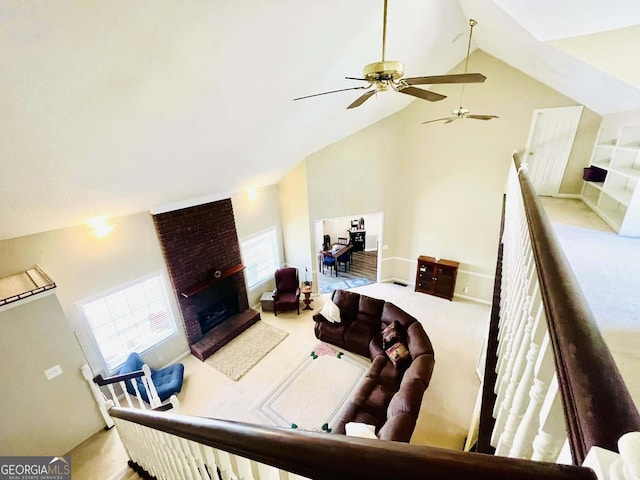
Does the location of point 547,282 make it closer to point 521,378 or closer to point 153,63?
point 521,378

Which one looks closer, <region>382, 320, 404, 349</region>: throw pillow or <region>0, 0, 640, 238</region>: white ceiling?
<region>0, 0, 640, 238</region>: white ceiling

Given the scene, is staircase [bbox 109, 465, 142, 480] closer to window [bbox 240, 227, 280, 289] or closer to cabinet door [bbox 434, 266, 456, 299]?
window [bbox 240, 227, 280, 289]

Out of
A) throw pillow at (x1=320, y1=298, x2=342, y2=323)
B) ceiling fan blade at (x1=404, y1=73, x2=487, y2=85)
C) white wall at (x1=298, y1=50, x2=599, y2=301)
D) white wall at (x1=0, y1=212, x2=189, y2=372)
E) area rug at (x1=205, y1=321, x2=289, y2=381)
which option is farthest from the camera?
throw pillow at (x1=320, y1=298, x2=342, y2=323)

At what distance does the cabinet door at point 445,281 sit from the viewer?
6648 millimetres

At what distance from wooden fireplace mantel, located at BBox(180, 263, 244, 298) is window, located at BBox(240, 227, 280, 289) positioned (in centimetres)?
47

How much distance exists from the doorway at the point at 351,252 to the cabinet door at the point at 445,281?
65.4 inches

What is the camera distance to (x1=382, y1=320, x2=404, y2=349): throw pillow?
Answer: 183 inches

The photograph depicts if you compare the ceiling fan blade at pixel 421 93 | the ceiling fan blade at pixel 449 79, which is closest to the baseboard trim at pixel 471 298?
the ceiling fan blade at pixel 421 93

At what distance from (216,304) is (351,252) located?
5.55 metres

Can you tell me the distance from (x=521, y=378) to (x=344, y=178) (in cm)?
604

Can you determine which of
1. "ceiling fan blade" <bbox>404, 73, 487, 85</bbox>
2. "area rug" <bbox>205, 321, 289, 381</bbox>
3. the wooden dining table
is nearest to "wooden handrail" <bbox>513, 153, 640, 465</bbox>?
"ceiling fan blade" <bbox>404, 73, 487, 85</bbox>

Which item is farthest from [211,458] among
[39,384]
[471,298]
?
[471,298]

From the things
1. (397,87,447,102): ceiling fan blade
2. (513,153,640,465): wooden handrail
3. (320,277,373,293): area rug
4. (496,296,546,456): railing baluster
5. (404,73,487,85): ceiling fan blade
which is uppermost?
(404,73,487,85): ceiling fan blade

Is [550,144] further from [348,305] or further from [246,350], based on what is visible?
[246,350]
